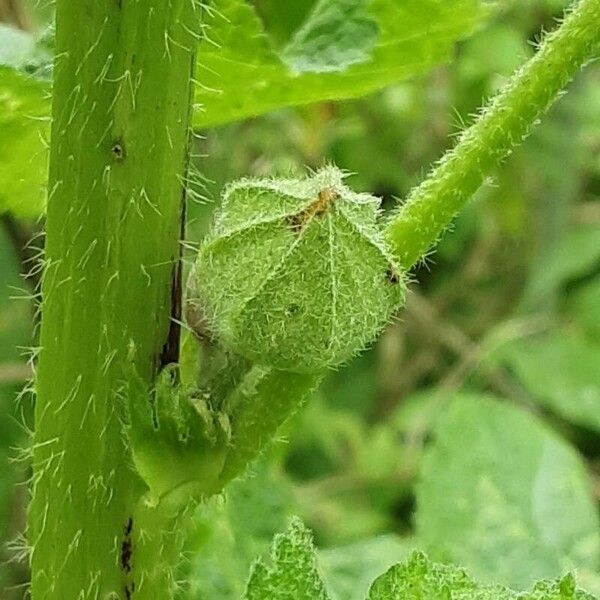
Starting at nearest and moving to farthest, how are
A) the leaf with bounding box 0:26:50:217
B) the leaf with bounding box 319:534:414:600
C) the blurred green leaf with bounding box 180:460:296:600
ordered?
the leaf with bounding box 0:26:50:217 < the blurred green leaf with bounding box 180:460:296:600 < the leaf with bounding box 319:534:414:600

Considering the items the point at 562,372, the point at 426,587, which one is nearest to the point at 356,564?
the point at 426,587

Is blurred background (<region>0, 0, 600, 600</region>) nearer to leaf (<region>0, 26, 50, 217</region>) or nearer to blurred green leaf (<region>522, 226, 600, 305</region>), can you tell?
blurred green leaf (<region>522, 226, 600, 305</region>)

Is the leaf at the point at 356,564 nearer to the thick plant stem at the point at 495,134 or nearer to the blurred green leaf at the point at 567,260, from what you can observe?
the thick plant stem at the point at 495,134

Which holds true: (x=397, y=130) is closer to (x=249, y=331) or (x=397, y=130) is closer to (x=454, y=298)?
(x=454, y=298)

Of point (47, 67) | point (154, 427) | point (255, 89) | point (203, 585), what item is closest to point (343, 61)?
point (255, 89)

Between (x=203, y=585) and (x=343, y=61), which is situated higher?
(x=343, y=61)

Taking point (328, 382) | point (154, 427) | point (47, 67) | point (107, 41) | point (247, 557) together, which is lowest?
point (328, 382)

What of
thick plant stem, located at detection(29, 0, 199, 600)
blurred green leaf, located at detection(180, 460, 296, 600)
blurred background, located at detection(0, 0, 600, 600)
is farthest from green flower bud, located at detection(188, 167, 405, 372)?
blurred background, located at detection(0, 0, 600, 600)
